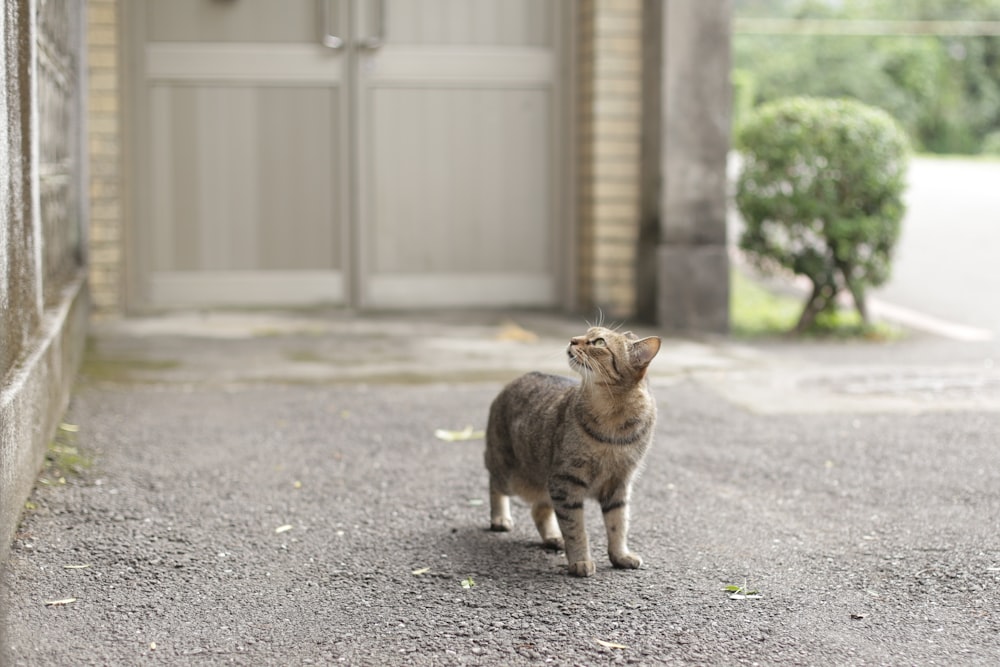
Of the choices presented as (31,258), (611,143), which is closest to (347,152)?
(611,143)

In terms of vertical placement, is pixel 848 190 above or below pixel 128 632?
above

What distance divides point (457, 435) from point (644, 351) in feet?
6.18

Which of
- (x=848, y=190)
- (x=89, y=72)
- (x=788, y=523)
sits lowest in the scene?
(x=788, y=523)

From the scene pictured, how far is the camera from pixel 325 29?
804 cm

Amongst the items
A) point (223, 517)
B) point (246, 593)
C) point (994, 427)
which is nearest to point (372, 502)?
point (223, 517)

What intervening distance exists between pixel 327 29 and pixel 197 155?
1146 mm

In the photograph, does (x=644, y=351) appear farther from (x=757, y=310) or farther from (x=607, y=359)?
(x=757, y=310)

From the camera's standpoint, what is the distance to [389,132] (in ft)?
27.1

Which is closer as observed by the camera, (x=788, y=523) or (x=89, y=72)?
(x=788, y=523)

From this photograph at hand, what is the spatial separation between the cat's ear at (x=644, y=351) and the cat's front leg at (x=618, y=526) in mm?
379

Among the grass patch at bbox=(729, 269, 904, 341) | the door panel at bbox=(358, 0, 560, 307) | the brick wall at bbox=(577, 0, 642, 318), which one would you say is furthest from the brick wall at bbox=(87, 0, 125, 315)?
the grass patch at bbox=(729, 269, 904, 341)

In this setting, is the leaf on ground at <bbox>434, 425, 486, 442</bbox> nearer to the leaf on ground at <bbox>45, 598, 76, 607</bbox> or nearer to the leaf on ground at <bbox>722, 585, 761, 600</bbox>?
the leaf on ground at <bbox>722, 585, 761, 600</bbox>

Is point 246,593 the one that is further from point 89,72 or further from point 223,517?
point 89,72

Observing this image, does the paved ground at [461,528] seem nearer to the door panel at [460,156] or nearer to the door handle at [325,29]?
the door panel at [460,156]
